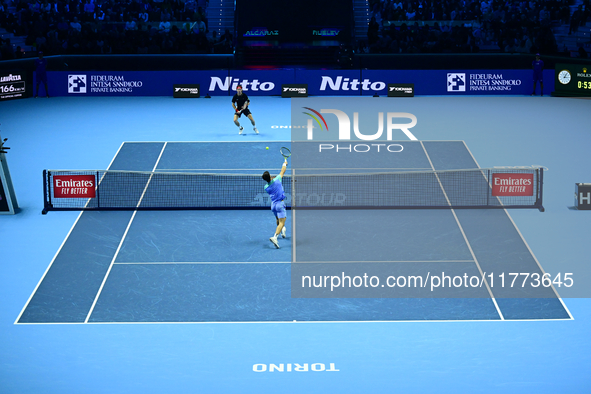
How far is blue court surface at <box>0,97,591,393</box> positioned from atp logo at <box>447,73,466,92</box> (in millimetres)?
13102

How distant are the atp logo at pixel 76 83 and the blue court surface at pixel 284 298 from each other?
13.5 m

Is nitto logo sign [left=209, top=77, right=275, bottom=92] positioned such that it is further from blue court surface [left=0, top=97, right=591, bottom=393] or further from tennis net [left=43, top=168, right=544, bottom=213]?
tennis net [left=43, top=168, right=544, bottom=213]

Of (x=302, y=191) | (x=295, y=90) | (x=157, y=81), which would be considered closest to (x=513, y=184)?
(x=302, y=191)

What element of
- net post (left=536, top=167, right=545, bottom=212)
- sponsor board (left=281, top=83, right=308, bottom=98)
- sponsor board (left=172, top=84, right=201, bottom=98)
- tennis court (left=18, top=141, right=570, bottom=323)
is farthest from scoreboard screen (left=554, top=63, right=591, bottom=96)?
tennis court (left=18, top=141, right=570, bottom=323)

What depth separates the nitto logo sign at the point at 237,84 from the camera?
36406 mm

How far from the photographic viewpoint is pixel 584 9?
135 feet

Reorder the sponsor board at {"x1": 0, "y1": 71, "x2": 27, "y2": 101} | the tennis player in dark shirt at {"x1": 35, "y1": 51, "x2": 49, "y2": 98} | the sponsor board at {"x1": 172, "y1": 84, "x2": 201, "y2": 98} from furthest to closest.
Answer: the sponsor board at {"x1": 172, "y1": 84, "x2": 201, "y2": 98}, the tennis player in dark shirt at {"x1": 35, "y1": 51, "x2": 49, "y2": 98}, the sponsor board at {"x1": 0, "y1": 71, "x2": 27, "y2": 101}

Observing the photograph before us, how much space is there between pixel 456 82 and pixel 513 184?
18.6m

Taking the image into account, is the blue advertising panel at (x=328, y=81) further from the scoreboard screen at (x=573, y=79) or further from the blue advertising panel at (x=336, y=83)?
the scoreboard screen at (x=573, y=79)

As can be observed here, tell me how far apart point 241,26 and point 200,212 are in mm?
26244

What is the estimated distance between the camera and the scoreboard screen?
34.6 meters

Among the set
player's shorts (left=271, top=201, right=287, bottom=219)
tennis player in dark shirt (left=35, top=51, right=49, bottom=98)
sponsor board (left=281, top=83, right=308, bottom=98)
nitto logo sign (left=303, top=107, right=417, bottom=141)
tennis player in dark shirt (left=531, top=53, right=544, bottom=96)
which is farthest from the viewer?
sponsor board (left=281, top=83, right=308, bottom=98)

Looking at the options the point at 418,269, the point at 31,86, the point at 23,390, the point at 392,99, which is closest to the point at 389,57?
the point at 392,99

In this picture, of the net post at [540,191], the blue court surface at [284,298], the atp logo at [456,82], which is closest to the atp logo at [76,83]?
the blue court surface at [284,298]
